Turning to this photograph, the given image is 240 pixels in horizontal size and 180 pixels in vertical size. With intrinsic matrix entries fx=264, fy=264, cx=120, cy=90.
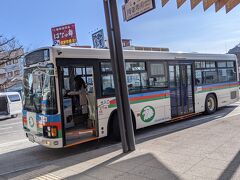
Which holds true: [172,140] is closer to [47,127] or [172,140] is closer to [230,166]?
[230,166]

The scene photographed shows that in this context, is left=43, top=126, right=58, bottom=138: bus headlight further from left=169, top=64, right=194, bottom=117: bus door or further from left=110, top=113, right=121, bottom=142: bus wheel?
left=169, top=64, right=194, bottom=117: bus door

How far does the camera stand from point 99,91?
7398 millimetres

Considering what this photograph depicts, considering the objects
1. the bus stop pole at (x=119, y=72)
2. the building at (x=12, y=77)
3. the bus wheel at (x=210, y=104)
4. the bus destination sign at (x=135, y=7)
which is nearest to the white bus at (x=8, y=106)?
the building at (x=12, y=77)

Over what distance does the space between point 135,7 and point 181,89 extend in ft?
16.4

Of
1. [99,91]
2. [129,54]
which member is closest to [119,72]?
[99,91]

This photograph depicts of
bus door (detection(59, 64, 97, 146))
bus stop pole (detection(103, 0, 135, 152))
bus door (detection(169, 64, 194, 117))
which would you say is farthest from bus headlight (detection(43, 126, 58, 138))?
bus door (detection(169, 64, 194, 117))

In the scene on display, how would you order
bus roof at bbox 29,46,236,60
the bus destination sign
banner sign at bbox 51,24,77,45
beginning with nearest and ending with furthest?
1. the bus destination sign
2. bus roof at bbox 29,46,236,60
3. banner sign at bbox 51,24,77,45

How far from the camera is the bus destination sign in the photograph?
5.75 metres

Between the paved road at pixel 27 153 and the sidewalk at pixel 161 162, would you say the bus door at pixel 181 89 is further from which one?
the sidewalk at pixel 161 162

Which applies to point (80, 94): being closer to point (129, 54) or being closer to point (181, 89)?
point (129, 54)

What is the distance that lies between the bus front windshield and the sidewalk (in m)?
1.42

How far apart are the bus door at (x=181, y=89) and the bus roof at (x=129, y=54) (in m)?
0.41

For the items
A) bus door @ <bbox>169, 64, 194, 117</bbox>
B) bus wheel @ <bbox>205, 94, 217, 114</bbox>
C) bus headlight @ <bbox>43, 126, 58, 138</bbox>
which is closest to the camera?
bus headlight @ <bbox>43, 126, 58, 138</bbox>

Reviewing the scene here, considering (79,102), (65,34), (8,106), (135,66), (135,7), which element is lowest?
(8,106)
